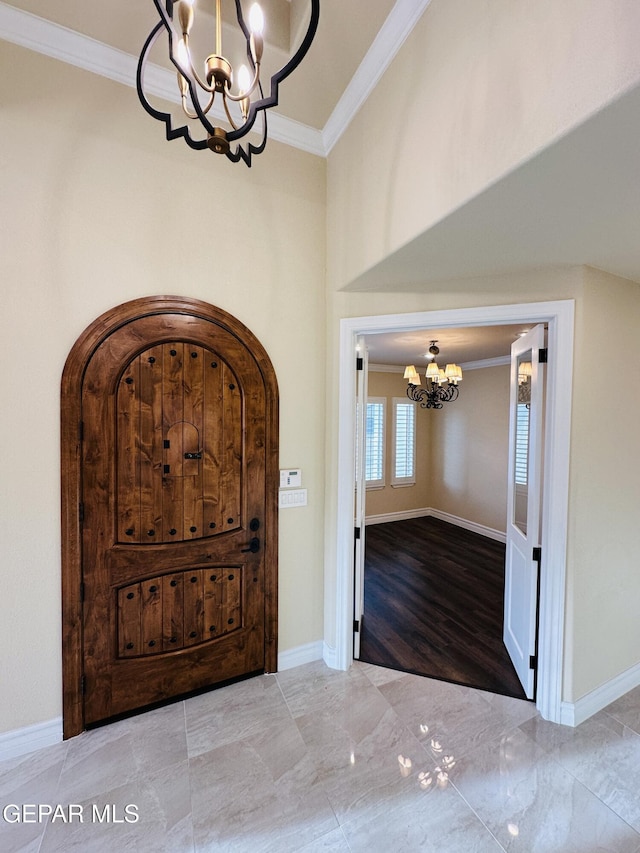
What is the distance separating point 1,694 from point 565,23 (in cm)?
344

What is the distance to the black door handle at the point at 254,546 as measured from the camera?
2438 millimetres

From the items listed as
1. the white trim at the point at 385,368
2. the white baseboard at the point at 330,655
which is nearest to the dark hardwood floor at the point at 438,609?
the white baseboard at the point at 330,655

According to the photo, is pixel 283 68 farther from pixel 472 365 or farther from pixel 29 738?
pixel 472 365

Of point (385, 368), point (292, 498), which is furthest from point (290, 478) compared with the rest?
point (385, 368)

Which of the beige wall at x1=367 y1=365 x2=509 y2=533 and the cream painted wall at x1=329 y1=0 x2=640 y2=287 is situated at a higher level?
the cream painted wall at x1=329 y1=0 x2=640 y2=287

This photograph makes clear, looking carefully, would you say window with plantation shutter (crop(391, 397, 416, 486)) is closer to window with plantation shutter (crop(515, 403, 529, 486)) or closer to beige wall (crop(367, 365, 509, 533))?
beige wall (crop(367, 365, 509, 533))

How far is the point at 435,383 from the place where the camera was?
553 centimetres

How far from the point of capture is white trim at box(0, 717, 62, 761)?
1899mm

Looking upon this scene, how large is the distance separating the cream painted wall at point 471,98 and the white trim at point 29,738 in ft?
9.80

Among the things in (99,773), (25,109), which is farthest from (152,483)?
(25,109)

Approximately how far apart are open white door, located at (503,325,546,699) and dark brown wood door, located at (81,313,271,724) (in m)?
1.69

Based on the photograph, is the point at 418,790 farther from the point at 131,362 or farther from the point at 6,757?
the point at 131,362

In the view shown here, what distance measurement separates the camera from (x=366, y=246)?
84.0 inches

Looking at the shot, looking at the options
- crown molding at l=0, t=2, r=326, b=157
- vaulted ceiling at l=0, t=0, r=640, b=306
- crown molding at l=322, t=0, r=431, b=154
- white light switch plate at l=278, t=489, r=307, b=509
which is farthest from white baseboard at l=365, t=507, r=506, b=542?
crown molding at l=0, t=2, r=326, b=157
